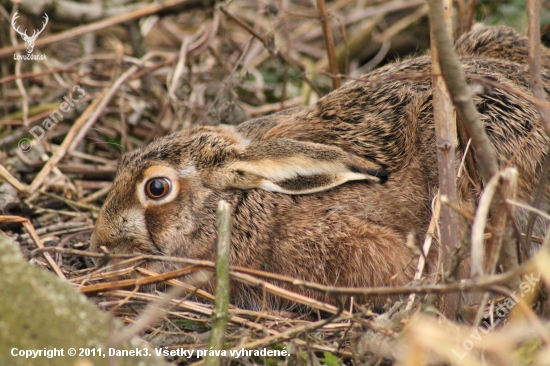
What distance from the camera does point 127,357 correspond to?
2.54m

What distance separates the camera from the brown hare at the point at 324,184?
4.05 metres

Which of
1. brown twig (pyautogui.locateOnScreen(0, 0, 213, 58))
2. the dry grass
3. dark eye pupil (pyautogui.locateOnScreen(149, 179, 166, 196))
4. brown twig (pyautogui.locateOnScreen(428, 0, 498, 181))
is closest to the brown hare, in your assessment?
dark eye pupil (pyautogui.locateOnScreen(149, 179, 166, 196))

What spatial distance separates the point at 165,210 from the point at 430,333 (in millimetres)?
2395

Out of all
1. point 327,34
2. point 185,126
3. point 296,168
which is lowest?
point 296,168

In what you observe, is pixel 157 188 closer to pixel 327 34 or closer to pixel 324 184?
pixel 324 184

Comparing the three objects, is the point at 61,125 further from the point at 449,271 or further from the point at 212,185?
the point at 449,271

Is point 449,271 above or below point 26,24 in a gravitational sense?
below

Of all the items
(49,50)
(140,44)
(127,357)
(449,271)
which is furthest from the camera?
(49,50)

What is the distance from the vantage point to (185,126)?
6043 mm

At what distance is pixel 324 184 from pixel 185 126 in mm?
2337

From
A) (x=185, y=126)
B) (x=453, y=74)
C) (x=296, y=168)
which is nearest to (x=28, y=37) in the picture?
(x=185, y=126)

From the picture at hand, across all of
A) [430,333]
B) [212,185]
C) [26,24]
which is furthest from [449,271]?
[26,24]

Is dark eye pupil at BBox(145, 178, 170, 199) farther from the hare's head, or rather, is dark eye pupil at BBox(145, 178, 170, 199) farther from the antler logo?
the antler logo

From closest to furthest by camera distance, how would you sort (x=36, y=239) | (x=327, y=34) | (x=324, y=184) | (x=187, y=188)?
(x=324, y=184) < (x=36, y=239) < (x=187, y=188) < (x=327, y=34)
